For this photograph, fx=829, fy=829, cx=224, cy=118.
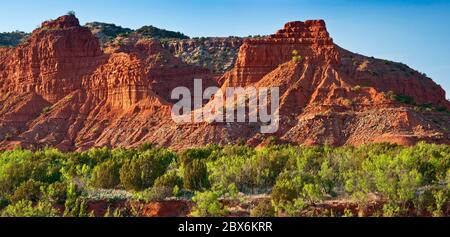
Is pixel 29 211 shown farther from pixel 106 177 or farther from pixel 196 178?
pixel 106 177

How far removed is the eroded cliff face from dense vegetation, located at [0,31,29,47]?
127ft

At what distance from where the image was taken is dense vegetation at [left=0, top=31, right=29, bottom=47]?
14912 cm

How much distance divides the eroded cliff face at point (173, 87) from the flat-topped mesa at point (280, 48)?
0.10 meters

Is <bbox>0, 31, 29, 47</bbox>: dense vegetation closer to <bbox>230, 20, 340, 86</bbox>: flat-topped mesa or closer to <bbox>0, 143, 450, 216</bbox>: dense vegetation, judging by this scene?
<bbox>230, 20, 340, 86</bbox>: flat-topped mesa

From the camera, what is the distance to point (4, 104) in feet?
321

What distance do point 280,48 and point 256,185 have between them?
52880mm

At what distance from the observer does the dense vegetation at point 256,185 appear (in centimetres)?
2681

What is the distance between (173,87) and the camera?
3792 inches

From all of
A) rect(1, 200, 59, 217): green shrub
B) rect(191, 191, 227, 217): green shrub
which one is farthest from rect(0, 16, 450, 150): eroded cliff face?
rect(1, 200, 59, 217): green shrub

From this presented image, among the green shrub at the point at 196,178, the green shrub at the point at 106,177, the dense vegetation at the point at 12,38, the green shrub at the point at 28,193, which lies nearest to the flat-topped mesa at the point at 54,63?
the dense vegetation at the point at 12,38

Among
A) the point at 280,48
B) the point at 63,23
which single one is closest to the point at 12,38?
the point at 63,23
